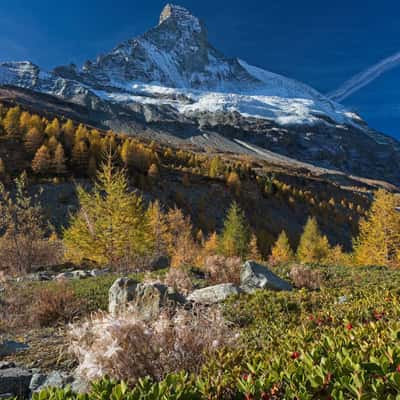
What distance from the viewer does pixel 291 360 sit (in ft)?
10.4

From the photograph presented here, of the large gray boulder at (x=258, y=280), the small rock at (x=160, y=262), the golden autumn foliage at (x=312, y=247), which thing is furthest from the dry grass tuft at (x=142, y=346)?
the golden autumn foliage at (x=312, y=247)

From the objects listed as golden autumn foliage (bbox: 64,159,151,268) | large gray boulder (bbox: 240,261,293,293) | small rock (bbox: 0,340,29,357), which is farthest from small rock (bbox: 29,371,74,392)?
golden autumn foliage (bbox: 64,159,151,268)

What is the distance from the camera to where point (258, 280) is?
353 inches

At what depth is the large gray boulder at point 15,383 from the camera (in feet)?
12.8

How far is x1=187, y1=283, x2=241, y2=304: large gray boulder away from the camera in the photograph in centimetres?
745

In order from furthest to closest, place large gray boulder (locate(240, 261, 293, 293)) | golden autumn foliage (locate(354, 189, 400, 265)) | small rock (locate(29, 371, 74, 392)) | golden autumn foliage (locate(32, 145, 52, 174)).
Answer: golden autumn foliage (locate(32, 145, 52, 174)) → golden autumn foliage (locate(354, 189, 400, 265)) → large gray boulder (locate(240, 261, 293, 293)) → small rock (locate(29, 371, 74, 392))

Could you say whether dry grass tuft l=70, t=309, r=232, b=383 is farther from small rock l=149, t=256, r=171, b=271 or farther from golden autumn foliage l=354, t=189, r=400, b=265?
golden autumn foliage l=354, t=189, r=400, b=265

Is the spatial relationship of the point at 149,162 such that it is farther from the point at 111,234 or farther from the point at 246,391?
the point at 246,391

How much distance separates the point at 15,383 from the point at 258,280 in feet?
20.4

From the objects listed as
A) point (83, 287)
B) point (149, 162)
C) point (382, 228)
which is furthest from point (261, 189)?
point (83, 287)

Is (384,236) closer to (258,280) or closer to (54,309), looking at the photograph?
(258,280)

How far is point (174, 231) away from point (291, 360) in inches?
1365

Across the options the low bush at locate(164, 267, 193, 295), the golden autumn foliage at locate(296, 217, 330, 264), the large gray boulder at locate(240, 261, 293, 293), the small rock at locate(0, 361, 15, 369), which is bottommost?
the golden autumn foliage at locate(296, 217, 330, 264)

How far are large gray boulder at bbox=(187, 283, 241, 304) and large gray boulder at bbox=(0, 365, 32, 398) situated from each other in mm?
3822
